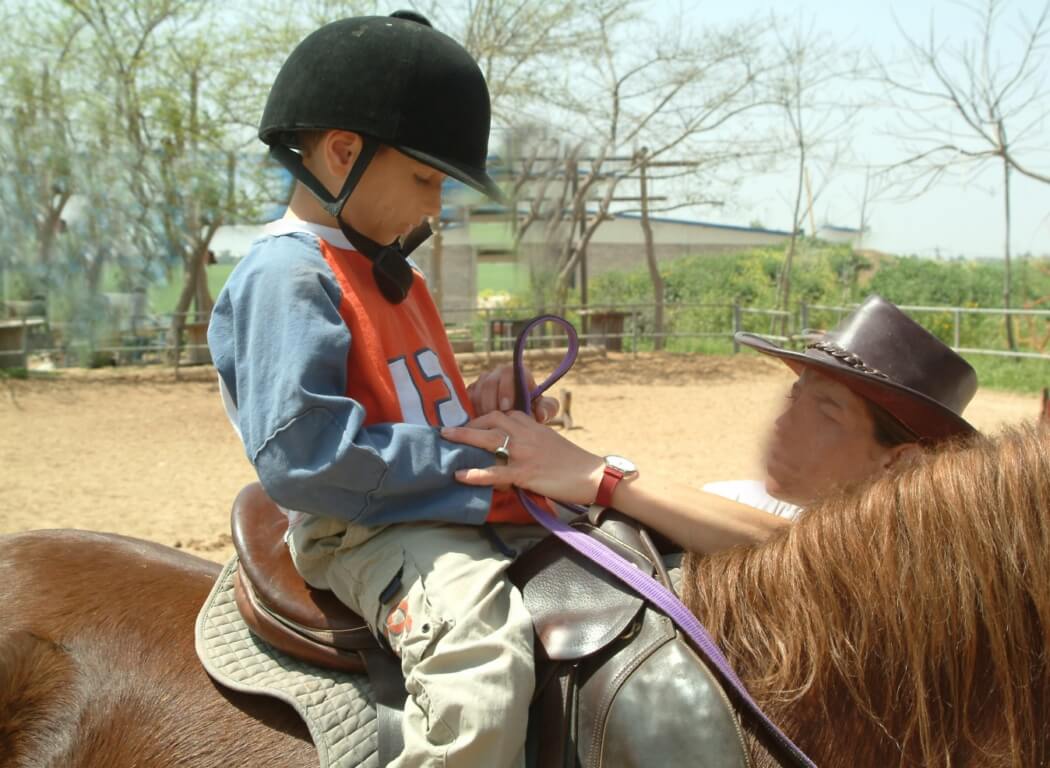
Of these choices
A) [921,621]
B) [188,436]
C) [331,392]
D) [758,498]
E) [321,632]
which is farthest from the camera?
[188,436]

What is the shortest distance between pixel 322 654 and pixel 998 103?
17086 millimetres

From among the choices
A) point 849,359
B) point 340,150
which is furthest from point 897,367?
point 340,150

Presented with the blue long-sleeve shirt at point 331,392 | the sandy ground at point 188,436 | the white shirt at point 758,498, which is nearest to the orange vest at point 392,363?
the blue long-sleeve shirt at point 331,392

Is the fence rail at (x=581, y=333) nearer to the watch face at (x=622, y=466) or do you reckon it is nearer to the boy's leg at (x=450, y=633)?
the watch face at (x=622, y=466)

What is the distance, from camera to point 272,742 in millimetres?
1404

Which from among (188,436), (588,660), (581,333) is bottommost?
(188,436)

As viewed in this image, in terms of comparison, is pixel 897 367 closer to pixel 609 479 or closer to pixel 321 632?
pixel 609 479

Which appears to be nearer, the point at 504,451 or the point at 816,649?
the point at 816,649

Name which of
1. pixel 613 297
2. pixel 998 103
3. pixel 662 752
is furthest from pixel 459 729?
pixel 613 297

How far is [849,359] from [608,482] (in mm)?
579

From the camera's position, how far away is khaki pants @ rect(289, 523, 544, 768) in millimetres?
1164

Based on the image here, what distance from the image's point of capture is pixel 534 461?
1.42 meters

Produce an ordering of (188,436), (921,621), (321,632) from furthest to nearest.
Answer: (188,436) → (321,632) → (921,621)

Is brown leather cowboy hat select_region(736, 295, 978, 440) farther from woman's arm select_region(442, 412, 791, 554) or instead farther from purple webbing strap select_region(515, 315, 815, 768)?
purple webbing strap select_region(515, 315, 815, 768)
